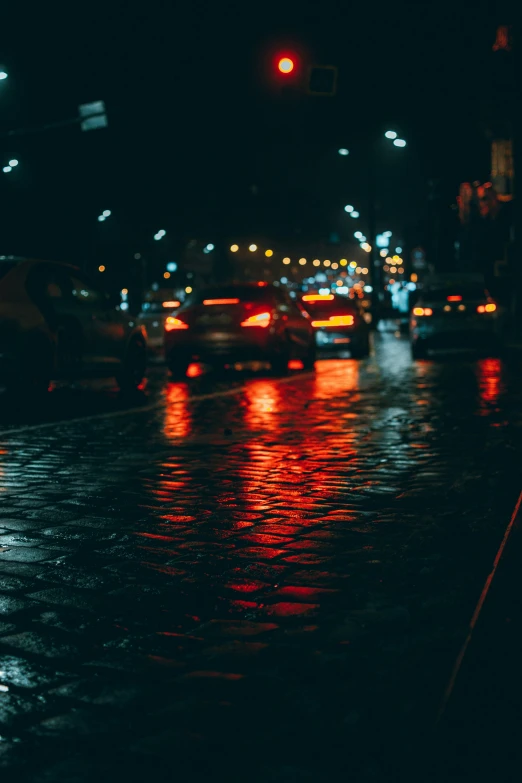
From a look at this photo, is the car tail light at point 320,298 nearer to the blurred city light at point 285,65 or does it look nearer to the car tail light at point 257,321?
the blurred city light at point 285,65

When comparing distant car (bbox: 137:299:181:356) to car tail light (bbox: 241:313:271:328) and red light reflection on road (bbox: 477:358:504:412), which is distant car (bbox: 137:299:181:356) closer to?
red light reflection on road (bbox: 477:358:504:412)

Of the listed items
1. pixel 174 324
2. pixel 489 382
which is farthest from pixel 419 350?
pixel 489 382

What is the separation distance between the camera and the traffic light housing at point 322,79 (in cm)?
2292

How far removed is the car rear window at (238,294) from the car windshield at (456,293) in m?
5.49

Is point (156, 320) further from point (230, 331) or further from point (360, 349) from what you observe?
point (230, 331)

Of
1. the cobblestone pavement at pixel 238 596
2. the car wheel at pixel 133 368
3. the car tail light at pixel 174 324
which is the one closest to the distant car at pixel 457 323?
the car tail light at pixel 174 324

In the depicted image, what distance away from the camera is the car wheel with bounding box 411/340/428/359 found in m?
25.5

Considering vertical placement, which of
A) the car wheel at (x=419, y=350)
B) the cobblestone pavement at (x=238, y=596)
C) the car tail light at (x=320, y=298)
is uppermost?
the car tail light at (x=320, y=298)

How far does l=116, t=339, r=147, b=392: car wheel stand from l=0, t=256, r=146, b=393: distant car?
2 cm

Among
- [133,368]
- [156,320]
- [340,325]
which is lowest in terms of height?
[133,368]

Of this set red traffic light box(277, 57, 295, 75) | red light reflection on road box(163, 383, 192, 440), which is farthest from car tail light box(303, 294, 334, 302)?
red light reflection on road box(163, 383, 192, 440)

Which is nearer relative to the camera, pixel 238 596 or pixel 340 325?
pixel 238 596

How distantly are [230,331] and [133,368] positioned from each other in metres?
3.37

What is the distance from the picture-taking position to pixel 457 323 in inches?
997
